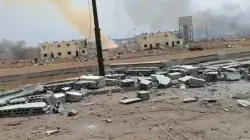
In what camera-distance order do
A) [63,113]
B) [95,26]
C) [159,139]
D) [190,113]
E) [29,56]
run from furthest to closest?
[29,56] → [95,26] → [63,113] → [190,113] → [159,139]

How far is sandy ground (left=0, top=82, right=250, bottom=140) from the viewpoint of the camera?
25.0 feet

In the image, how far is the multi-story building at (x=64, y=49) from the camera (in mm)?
86425

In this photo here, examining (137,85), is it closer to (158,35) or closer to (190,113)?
(190,113)

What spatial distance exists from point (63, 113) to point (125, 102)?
1.82 m

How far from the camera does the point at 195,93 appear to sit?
12.0 m

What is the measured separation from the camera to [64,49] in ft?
286

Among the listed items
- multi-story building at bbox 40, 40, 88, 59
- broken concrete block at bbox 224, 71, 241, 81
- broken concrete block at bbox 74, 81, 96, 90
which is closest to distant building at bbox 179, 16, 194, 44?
multi-story building at bbox 40, 40, 88, 59

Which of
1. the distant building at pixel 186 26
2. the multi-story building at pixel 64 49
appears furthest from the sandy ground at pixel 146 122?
the distant building at pixel 186 26

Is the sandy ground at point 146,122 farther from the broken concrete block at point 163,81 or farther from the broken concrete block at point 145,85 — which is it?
the broken concrete block at point 163,81

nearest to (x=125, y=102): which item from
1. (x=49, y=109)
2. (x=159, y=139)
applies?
(x=49, y=109)

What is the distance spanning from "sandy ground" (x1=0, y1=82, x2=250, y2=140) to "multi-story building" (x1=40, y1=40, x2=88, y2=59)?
75578 millimetres

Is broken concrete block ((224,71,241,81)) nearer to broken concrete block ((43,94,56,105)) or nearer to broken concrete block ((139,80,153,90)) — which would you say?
broken concrete block ((139,80,153,90))

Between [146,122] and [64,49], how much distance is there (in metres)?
80.2

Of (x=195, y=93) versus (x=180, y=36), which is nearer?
(x=195, y=93)
